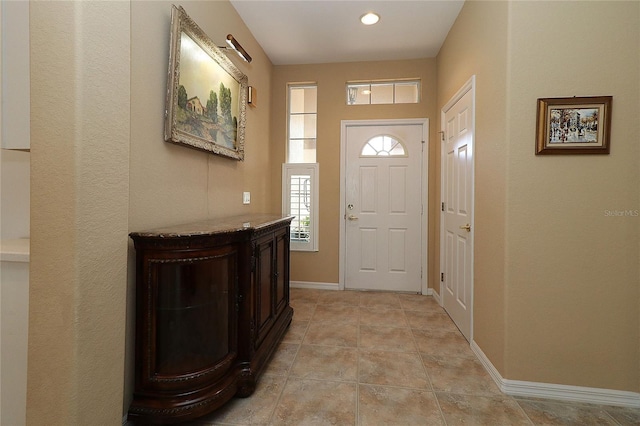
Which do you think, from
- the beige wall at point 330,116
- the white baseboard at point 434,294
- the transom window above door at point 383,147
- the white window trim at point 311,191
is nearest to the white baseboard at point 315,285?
the beige wall at point 330,116

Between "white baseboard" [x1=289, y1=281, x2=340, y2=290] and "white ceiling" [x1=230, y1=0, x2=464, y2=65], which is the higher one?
"white ceiling" [x1=230, y1=0, x2=464, y2=65]

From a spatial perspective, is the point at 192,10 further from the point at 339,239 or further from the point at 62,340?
the point at 339,239

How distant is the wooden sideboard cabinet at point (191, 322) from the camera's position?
1.37 metres

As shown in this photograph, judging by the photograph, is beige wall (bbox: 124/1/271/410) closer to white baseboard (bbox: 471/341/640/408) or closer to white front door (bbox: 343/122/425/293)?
white front door (bbox: 343/122/425/293)

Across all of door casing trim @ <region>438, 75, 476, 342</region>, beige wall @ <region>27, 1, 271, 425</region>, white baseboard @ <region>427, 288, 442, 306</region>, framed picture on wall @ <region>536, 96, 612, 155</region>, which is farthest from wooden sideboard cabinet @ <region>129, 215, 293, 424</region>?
white baseboard @ <region>427, 288, 442, 306</region>

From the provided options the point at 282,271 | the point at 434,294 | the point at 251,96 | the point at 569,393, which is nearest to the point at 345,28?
the point at 251,96

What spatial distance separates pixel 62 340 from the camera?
1.10m

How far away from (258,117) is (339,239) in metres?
1.78

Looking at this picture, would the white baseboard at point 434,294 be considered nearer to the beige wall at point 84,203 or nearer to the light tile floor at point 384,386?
the light tile floor at point 384,386

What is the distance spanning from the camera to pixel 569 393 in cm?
169

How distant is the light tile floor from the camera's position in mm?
1529

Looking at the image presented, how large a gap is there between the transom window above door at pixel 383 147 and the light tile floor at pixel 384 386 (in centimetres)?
200

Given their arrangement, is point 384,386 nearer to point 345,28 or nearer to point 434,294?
point 434,294

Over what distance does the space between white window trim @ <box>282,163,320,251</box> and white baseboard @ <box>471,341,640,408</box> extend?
2.39 metres
